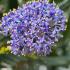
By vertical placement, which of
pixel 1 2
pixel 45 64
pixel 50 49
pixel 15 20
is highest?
pixel 1 2

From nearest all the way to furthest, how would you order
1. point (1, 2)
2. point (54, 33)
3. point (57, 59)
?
point (57, 59), point (54, 33), point (1, 2)

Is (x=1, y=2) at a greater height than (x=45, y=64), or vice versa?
(x=1, y=2)

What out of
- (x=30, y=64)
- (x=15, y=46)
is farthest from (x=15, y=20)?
(x=30, y=64)

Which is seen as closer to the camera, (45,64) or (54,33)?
(45,64)

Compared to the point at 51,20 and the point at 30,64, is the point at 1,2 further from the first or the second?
the point at 30,64

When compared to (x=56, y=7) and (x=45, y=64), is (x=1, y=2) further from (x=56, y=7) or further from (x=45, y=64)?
(x=45, y=64)

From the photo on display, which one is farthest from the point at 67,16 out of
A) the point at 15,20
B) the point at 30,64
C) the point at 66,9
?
the point at 30,64

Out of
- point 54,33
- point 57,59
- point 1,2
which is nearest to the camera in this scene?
point 57,59
